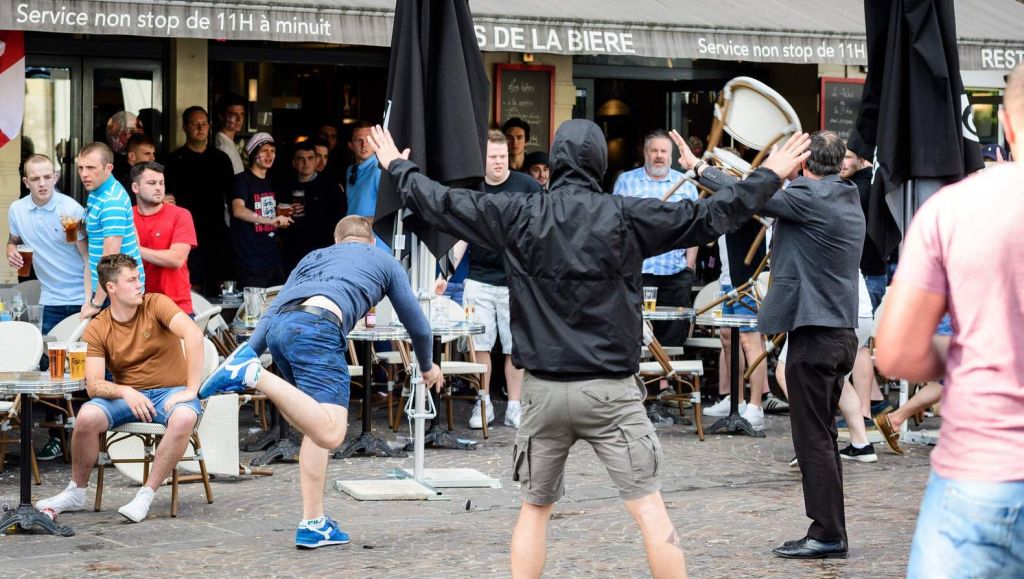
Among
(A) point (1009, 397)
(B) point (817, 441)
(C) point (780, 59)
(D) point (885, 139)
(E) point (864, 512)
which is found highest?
(C) point (780, 59)

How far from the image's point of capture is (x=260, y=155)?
11.4 metres

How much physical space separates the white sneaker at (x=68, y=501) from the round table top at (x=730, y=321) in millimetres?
4372

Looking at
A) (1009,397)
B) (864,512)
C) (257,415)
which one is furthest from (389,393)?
(1009,397)

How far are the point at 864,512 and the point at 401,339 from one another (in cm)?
304

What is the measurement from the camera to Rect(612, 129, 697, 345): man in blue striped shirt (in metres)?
11.3

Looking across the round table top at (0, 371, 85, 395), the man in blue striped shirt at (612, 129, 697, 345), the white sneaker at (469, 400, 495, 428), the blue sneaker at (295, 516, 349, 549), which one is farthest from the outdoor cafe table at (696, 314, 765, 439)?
the round table top at (0, 371, 85, 395)

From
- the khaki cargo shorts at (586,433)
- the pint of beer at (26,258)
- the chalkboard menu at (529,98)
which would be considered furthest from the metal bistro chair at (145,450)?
the chalkboard menu at (529,98)

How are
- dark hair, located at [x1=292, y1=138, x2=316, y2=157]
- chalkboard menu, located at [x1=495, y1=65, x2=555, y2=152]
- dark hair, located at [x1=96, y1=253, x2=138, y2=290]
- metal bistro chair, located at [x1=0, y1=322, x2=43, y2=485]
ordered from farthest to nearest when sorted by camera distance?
chalkboard menu, located at [x1=495, y1=65, x2=555, y2=152] → dark hair, located at [x1=292, y1=138, x2=316, y2=157] → metal bistro chair, located at [x1=0, y1=322, x2=43, y2=485] → dark hair, located at [x1=96, y1=253, x2=138, y2=290]

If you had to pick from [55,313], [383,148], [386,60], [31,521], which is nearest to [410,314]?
Result: [383,148]

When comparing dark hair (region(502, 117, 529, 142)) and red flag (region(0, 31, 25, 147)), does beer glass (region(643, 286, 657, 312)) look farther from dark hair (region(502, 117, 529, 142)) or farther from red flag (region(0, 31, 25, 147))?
red flag (region(0, 31, 25, 147))

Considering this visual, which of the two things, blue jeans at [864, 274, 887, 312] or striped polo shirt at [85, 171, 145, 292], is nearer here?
striped polo shirt at [85, 171, 145, 292]

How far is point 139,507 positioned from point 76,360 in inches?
30.4

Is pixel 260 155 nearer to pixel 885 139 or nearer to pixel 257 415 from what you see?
pixel 257 415

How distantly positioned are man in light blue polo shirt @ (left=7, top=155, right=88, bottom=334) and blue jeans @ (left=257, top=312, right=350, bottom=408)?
2.98m
